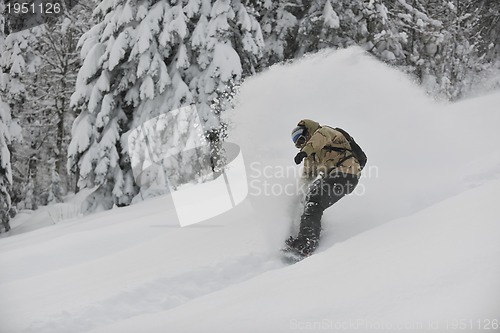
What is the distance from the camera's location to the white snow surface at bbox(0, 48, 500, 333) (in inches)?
114

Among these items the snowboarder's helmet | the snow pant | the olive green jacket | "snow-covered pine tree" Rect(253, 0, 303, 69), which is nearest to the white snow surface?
the snow pant

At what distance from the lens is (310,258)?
414cm

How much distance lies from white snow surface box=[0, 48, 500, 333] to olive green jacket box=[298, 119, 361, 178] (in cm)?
68

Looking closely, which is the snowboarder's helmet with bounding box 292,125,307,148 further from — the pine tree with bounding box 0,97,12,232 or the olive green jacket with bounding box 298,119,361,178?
the pine tree with bounding box 0,97,12,232

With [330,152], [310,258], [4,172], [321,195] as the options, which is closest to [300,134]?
[330,152]

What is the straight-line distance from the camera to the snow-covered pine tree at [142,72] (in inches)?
385

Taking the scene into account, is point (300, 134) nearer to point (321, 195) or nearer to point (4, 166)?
point (321, 195)

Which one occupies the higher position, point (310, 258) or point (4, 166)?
point (310, 258)

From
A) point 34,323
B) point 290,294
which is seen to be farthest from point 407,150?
point 34,323

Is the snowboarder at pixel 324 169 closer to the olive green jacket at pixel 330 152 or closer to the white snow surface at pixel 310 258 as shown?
the olive green jacket at pixel 330 152

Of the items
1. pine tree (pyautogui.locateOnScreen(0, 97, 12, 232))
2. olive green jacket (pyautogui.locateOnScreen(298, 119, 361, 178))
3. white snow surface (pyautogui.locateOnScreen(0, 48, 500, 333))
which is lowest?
pine tree (pyautogui.locateOnScreen(0, 97, 12, 232))

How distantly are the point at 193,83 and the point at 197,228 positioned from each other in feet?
18.4

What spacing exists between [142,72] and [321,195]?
638 centimetres

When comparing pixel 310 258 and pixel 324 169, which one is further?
pixel 324 169
